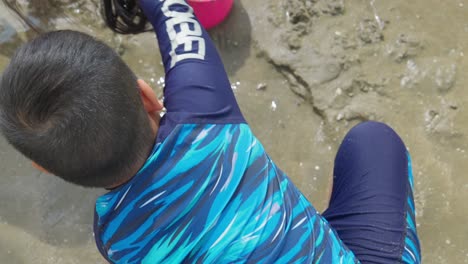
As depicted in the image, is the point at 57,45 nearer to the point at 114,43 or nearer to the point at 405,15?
the point at 114,43

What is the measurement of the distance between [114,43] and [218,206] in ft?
4.44

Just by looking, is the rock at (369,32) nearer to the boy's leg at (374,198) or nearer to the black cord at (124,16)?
the boy's leg at (374,198)

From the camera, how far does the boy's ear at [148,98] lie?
105 centimetres

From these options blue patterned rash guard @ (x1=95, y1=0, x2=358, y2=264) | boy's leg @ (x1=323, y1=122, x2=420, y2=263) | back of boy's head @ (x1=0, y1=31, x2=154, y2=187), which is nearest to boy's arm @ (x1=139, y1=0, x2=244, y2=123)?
blue patterned rash guard @ (x1=95, y1=0, x2=358, y2=264)

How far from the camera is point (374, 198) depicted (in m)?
1.62

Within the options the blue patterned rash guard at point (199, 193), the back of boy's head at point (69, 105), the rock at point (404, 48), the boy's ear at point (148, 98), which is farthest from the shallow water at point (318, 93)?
the back of boy's head at point (69, 105)

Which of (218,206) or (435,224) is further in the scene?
(435,224)

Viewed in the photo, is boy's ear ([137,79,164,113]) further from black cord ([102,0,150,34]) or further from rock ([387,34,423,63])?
rock ([387,34,423,63])

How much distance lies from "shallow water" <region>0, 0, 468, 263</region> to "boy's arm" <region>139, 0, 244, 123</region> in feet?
3.03

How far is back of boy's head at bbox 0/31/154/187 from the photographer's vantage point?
88cm

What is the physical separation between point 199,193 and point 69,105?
13.4 inches

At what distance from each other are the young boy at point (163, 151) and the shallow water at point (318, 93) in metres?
0.77

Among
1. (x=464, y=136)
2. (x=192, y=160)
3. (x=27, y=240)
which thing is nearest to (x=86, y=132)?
(x=192, y=160)

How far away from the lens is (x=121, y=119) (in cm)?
93
